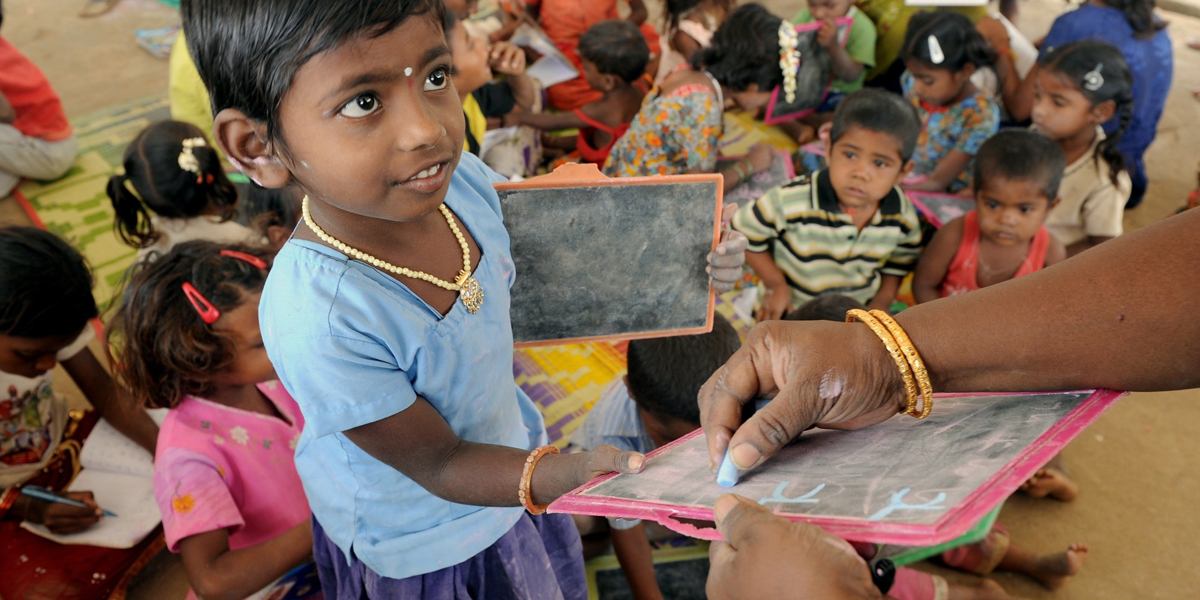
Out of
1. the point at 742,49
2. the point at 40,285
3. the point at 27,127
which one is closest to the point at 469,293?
the point at 40,285

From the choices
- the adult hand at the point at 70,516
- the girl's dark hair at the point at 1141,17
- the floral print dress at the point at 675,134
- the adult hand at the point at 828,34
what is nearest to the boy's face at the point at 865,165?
the floral print dress at the point at 675,134

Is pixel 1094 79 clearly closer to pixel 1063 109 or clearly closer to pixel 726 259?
pixel 1063 109

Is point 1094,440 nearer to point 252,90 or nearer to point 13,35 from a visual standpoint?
point 252,90

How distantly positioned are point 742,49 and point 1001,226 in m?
1.38

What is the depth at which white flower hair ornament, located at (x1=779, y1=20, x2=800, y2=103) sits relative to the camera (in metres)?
3.37

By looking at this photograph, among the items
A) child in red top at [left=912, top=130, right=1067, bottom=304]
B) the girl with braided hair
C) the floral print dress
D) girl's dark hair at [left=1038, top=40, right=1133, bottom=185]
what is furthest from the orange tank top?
the floral print dress

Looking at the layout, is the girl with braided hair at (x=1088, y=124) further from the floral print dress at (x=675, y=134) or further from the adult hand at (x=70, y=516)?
the adult hand at (x=70, y=516)

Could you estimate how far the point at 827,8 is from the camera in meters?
3.71

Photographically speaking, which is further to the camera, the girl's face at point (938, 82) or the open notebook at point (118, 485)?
the girl's face at point (938, 82)

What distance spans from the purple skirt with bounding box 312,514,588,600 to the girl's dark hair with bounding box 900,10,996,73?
2601 millimetres

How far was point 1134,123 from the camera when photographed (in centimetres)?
321

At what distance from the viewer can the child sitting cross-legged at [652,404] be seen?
180cm

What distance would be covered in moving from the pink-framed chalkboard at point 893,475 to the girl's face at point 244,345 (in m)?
1.08

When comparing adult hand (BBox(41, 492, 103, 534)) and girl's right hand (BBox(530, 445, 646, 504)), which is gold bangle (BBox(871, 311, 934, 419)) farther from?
adult hand (BBox(41, 492, 103, 534))
